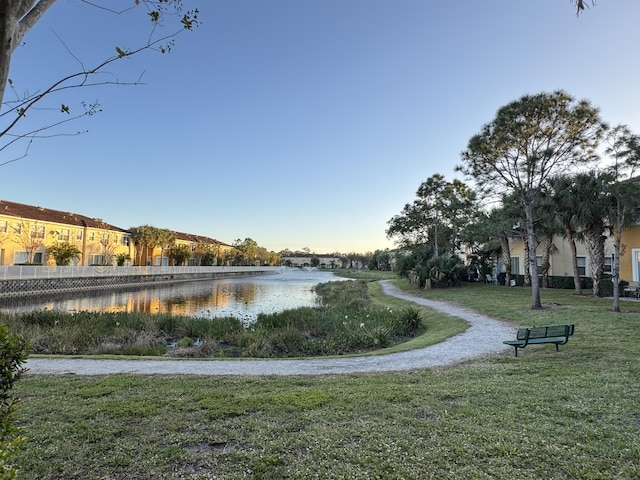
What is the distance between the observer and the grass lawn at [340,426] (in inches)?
129

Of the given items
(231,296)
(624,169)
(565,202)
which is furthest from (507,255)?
(231,296)

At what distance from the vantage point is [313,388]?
223 inches

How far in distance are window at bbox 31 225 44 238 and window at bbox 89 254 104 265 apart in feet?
27.7

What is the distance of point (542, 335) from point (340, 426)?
257 inches

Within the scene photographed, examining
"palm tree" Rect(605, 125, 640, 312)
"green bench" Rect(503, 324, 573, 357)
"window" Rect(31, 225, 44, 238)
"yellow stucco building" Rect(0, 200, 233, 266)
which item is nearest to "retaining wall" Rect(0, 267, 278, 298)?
"yellow stucco building" Rect(0, 200, 233, 266)

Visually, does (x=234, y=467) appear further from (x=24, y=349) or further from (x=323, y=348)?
(x=323, y=348)

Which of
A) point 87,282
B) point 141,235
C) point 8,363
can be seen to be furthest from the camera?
point 141,235

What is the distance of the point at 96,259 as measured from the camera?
4884 centimetres

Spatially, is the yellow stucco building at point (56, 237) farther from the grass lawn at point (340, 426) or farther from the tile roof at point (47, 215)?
the grass lawn at point (340, 426)

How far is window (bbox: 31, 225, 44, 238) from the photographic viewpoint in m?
38.8

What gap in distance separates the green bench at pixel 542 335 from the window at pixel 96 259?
5179 centimetres

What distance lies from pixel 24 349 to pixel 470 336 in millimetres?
11199

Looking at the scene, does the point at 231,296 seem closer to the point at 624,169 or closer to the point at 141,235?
the point at 624,169

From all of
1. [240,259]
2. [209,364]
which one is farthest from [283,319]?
[240,259]
